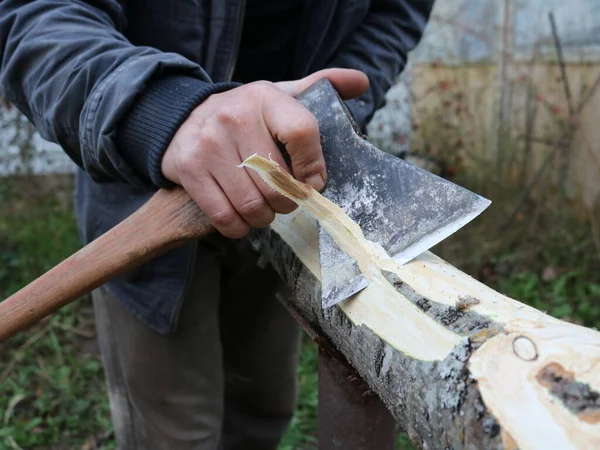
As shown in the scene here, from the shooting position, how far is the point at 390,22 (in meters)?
1.79

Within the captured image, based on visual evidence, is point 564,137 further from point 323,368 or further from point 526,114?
point 323,368

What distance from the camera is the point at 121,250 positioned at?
118 cm

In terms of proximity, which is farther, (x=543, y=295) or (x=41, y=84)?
(x=543, y=295)

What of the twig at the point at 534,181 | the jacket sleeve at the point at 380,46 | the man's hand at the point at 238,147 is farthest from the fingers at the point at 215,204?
the twig at the point at 534,181

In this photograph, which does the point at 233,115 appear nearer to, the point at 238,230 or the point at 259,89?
the point at 259,89

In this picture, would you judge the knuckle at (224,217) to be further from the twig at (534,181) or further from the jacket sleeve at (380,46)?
the twig at (534,181)

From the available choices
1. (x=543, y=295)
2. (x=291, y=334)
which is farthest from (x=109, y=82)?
(x=543, y=295)

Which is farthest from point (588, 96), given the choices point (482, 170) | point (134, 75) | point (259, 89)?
point (134, 75)

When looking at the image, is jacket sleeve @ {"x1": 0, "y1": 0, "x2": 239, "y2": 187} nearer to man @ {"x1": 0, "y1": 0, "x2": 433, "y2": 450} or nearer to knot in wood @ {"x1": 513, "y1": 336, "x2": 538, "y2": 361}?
man @ {"x1": 0, "y1": 0, "x2": 433, "y2": 450}

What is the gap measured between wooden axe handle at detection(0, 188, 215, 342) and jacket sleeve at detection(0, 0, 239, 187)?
0.20ft

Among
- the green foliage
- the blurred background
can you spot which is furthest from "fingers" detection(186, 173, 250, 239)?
the blurred background

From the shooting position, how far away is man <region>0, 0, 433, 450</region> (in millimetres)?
1061

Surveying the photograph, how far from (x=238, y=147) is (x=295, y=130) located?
0.35 feet

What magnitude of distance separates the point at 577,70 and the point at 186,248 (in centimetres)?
337
